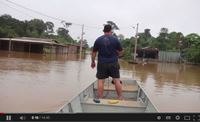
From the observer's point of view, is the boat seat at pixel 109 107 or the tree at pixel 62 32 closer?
the boat seat at pixel 109 107

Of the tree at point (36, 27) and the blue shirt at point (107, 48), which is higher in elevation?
the tree at point (36, 27)

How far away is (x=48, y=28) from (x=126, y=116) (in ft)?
360

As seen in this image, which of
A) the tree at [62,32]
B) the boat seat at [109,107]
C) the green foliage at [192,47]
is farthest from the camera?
the tree at [62,32]

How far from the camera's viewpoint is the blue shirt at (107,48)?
23.3 feet

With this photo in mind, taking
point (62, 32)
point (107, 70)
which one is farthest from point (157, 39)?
point (107, 70)

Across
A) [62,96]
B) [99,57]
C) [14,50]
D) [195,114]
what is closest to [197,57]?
[14,50]

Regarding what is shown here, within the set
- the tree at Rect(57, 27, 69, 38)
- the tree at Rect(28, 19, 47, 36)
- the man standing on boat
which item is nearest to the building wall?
the tree at Rect(28, 19, 47, 36)

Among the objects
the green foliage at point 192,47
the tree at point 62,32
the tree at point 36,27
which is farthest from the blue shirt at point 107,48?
the tree at point 62,32

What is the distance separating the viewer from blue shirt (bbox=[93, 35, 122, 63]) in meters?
7.09

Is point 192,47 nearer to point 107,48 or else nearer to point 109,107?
point 107,48

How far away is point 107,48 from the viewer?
7160mm

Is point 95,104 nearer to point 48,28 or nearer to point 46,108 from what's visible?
point 46,108

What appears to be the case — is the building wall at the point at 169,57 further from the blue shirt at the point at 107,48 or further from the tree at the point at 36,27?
the blue shirt at the point at 107,48

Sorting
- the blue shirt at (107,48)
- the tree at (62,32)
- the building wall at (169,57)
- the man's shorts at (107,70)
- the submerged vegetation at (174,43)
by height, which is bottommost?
the building wall at (169,57)
